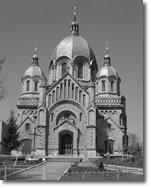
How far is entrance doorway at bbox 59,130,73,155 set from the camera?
2862 centimetres

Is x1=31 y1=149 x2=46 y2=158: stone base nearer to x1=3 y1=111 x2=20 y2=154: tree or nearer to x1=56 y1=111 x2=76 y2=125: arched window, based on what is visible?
x1=3 y1=111 x2=20 y2=154: tree

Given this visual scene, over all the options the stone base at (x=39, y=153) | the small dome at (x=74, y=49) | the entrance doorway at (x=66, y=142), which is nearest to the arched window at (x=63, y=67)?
the small dome at (x=74, y=49)

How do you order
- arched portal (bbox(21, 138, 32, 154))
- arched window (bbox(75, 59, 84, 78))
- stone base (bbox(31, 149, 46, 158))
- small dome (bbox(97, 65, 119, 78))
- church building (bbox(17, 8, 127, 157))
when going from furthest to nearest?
Answer: arched window (bbox(75, 59, 84, 78)), small dome (bbox(97, 65, 119, 78)), arched portal (bbox(21, 138, 32, 154)), church building (bbox(17, 8, 127, 157)), stone base (bbox(31, 149, 46, 158))

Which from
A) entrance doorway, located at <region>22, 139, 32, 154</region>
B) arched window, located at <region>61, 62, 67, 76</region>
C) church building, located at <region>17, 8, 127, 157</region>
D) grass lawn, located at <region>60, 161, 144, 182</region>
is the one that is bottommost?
grass lawn, located at <region>60, 161, 144, 182</region>

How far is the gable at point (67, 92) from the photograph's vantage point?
2908cm

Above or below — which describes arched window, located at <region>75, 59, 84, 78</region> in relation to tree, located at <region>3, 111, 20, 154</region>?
above

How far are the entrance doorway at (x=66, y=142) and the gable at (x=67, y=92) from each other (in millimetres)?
2446

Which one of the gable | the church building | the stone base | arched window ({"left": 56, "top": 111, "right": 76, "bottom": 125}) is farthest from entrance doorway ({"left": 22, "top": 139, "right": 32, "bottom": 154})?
the gable

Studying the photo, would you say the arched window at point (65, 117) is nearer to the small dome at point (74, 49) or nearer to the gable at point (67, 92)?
the gable at point (67, 92)

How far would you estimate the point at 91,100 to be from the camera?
94.5 ft

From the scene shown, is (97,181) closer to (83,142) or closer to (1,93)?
(1,93)

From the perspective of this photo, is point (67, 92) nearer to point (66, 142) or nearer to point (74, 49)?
point (66, 142)

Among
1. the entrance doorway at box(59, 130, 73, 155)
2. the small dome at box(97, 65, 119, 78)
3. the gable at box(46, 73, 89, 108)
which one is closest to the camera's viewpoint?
the entrance doorway at box(59, 130, 73, 155)

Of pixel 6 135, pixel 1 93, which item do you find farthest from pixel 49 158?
pixel 1 93
